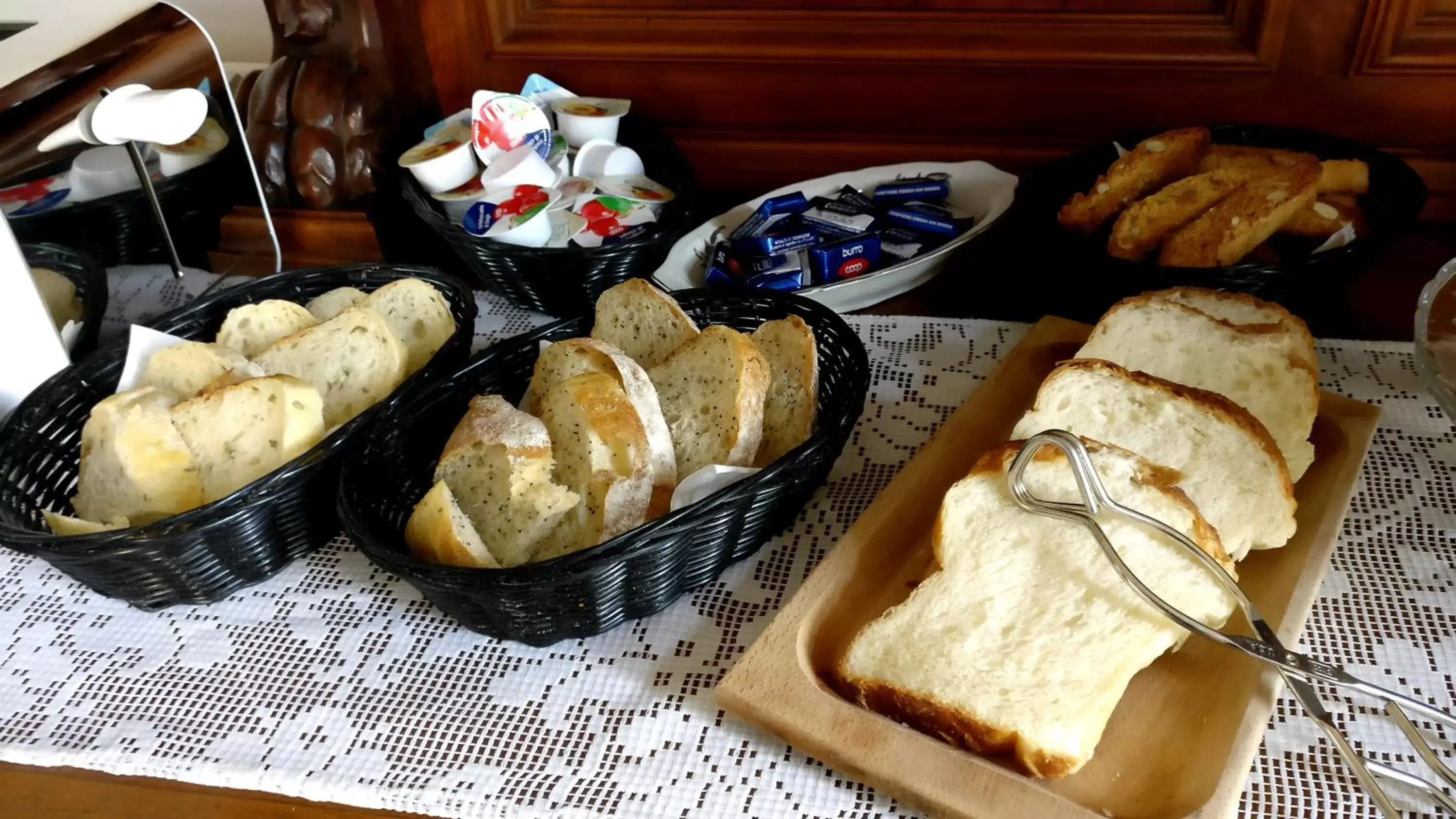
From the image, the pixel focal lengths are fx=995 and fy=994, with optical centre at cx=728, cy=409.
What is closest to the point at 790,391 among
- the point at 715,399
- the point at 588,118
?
the point at 715,399

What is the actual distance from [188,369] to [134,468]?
0.45 ft

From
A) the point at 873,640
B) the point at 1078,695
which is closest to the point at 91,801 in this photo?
the point at 873,640

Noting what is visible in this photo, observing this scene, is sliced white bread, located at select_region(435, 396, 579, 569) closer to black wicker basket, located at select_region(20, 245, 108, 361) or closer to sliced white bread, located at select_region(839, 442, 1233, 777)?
sliced white bread, located at select_region(839, 442, 1233, 777)

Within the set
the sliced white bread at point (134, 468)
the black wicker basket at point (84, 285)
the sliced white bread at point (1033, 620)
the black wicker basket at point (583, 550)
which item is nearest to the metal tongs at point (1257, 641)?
the sliced white bread at point (1033, 620)

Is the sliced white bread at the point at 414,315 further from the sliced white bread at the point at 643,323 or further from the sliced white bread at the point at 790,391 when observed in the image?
the sliced white bread at the point at 790,391

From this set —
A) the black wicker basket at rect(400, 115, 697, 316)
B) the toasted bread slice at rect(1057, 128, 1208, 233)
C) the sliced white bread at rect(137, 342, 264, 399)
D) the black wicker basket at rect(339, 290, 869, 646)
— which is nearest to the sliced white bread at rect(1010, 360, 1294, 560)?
the black wicker basket at rect(339, 290, 869, 646)

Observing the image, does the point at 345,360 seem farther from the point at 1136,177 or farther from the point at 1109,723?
the point at 1136,177

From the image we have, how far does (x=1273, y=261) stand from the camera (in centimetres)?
99

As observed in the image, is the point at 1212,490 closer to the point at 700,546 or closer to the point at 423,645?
the point at 700,546

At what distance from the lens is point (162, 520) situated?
2.57 ft

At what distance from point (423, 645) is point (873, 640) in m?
0.37

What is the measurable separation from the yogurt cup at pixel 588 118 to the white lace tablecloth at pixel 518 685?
2.01 ft

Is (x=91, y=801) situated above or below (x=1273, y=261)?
below

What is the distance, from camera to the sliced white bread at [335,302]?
1.07 meters
